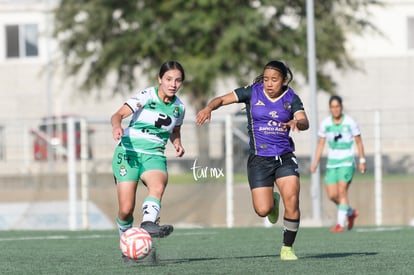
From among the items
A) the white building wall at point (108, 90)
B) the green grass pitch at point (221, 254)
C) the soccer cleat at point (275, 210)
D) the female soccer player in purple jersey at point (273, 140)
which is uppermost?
the white building wall at point (108, 90)

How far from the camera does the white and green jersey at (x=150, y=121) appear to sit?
37.5ft

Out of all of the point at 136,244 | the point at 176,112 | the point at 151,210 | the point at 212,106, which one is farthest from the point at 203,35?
the point at 136,244

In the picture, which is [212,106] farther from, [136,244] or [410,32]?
[410,32]

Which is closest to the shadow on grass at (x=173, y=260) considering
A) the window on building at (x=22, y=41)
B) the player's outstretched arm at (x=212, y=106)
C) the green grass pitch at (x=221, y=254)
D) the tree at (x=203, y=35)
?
the green grass pitch at (x=221, y=254)

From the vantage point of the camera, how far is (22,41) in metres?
51.6

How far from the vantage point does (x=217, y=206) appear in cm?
2417

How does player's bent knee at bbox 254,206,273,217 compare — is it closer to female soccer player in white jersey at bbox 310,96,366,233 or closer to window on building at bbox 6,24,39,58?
female soccer player in white jersey at bbox 310,96,366,233

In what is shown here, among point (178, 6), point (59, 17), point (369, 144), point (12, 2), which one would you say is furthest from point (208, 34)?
point (12, 2)

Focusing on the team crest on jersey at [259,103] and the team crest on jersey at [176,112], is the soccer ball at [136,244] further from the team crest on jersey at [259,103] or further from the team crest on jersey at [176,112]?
the team crest on jersey at [259,103]

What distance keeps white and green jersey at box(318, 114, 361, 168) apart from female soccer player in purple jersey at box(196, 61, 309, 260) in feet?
22.1

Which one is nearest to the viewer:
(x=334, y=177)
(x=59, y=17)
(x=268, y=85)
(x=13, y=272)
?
(x=13, y=272)

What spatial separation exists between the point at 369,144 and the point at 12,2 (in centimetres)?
3027

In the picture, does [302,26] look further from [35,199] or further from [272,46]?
[35,199]

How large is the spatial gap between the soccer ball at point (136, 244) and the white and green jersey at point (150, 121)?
3.37 ft
